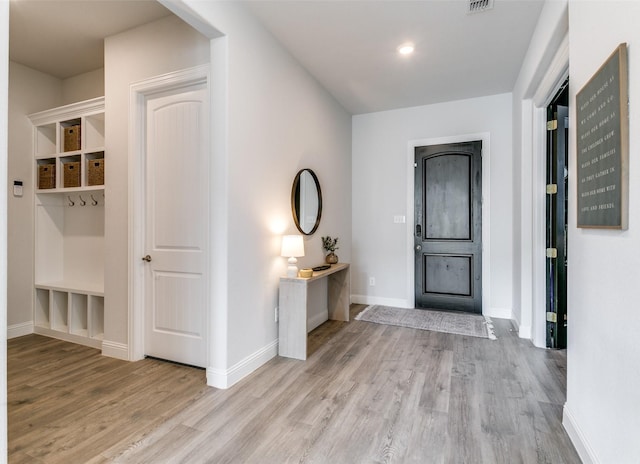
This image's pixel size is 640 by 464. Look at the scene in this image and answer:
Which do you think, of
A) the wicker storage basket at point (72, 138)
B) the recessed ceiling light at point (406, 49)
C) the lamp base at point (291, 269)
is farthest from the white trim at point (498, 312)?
the wicker storage basket at point (72, 138)

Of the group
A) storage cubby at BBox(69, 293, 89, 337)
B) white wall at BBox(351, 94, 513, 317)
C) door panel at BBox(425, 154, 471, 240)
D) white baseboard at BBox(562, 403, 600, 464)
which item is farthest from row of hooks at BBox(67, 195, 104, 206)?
white baseboard at BBox(562, 403, 600, 464)

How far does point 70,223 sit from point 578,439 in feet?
15.8

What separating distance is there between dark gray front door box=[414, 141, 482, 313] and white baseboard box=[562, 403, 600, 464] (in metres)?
2.40

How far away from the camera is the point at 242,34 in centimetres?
245

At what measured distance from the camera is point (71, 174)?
11.1 ft

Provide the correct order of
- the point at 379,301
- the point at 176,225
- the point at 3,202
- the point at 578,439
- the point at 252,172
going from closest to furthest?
the point at 3,202 < the point at 578,439 < the point at 252,172 < the point at 176,225 < the point at 379,301

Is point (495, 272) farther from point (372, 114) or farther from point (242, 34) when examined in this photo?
point (242, 34)

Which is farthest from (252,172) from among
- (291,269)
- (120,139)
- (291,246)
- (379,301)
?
(379,301)

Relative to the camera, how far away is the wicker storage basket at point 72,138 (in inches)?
131

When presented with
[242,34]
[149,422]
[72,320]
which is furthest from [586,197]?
[72,320]

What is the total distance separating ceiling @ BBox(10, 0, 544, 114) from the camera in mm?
2496

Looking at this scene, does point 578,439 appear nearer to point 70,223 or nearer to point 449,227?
point 449,227

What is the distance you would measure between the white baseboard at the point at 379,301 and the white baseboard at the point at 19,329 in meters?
3.84

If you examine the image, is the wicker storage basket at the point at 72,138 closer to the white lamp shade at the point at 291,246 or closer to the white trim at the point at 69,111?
the white trim at the point at 69,111
